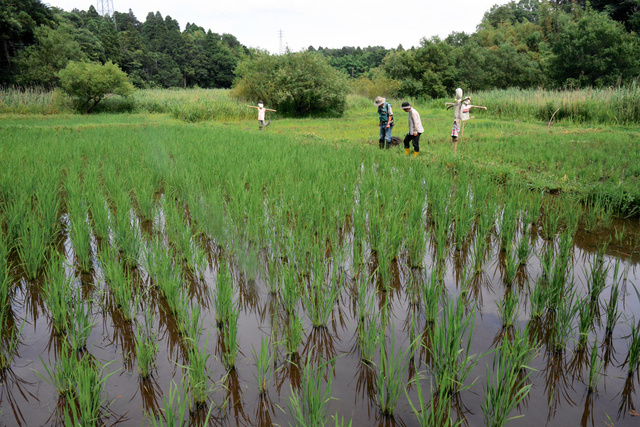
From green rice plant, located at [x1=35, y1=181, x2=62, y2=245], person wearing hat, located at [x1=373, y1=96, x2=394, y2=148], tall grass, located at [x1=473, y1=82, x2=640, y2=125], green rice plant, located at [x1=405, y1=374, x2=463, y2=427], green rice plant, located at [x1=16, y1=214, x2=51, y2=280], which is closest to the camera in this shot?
green rice plant, located at [x1=405, y1=374, x2=463, y2=427]

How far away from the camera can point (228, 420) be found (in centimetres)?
173

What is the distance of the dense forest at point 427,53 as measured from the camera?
23.5 m

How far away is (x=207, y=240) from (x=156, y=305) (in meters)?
1.16

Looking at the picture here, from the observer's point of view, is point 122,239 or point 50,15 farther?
point 50,15

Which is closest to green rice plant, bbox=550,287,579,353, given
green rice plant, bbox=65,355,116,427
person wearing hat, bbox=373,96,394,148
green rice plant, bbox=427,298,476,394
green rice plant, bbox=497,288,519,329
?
green rice plant, bbox=497,288,519,329

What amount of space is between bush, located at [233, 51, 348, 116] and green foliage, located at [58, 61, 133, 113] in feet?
17.7

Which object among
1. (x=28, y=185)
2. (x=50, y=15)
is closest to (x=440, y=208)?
(x=28, y=185)

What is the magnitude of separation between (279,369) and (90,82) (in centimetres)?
1966

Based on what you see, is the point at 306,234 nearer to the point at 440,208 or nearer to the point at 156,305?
the point at 156,305

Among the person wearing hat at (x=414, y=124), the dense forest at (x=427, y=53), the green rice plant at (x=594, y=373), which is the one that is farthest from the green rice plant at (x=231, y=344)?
the dense forest at (x=427, y=53)

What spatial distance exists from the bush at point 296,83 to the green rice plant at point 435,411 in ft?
56.4

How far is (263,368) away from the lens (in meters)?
1.85

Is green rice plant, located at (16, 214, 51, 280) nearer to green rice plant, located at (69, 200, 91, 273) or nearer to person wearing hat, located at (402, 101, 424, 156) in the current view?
green rice plant, located at (69, 200, 91, 273)

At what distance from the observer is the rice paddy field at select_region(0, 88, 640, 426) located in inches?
69.7
